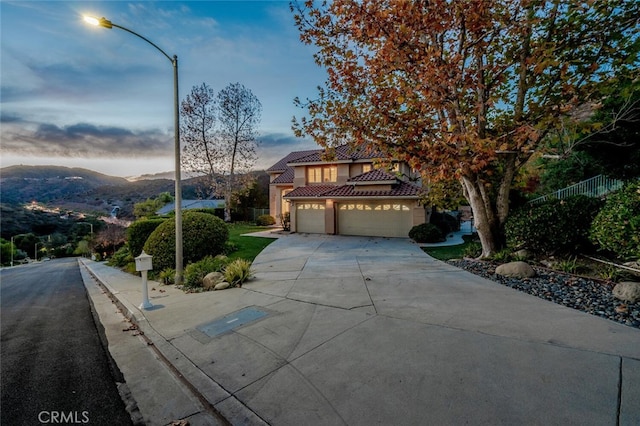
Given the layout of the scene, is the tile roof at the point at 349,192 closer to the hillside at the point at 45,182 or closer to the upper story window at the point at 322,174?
the upper story window at the point at 322,174

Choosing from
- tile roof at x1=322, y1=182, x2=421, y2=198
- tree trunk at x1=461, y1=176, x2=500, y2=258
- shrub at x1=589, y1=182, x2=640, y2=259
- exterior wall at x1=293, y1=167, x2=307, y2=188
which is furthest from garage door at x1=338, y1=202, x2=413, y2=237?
shrub at x1=589, y1=182, x2=640, y2=259

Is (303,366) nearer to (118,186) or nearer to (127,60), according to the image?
(127,60)

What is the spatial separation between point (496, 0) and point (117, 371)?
11442 millimetres

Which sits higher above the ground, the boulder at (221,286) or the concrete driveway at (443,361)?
the concrete driveway at (443,361)

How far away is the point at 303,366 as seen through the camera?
123 inches

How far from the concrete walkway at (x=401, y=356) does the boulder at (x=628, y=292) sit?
122 centimetres

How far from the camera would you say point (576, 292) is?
5.20 metres

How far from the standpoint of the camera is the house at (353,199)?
1634 cm

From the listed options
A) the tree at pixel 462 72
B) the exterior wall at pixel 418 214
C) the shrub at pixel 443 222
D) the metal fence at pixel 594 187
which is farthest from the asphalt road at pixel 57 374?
the metal fence at pixel 594 187

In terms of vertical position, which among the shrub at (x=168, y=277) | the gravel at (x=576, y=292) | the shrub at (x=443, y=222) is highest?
the shrub at (x=443, y=222)

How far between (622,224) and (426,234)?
8.96 m

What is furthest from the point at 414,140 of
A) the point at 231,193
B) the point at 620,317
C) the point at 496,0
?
the point at 231,193

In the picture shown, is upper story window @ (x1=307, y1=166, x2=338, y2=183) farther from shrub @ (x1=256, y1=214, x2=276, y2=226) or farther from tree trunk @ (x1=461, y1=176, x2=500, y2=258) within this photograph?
tree trunk @ (x1=461, y1=176, x2=500, y2=258)

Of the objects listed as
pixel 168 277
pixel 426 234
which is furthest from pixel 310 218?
pixel 168 277
